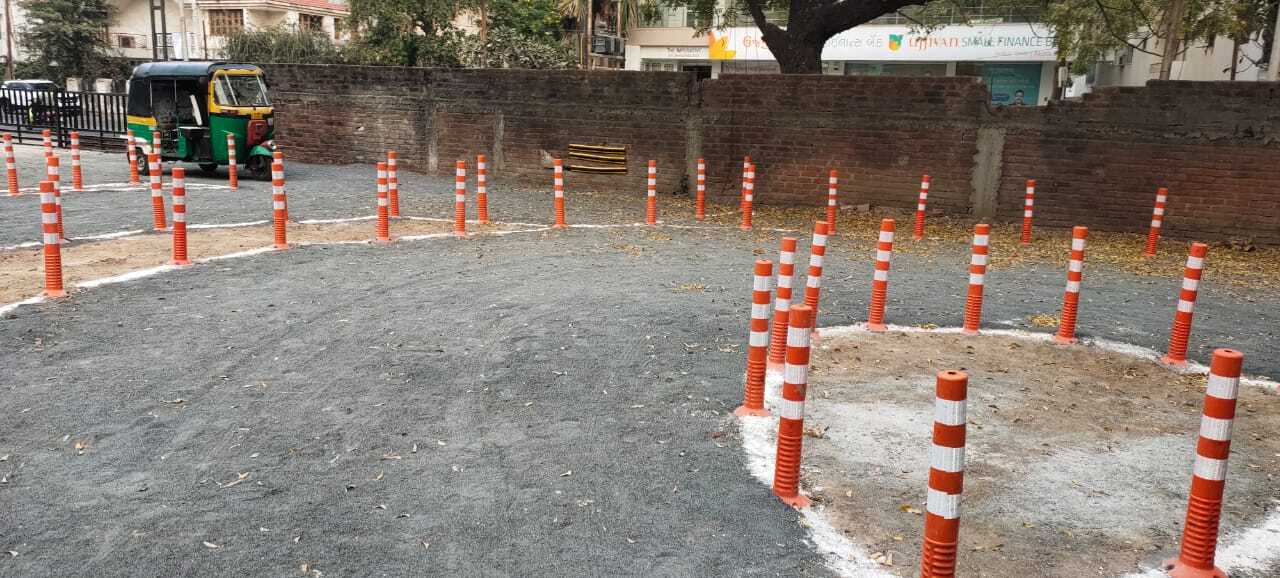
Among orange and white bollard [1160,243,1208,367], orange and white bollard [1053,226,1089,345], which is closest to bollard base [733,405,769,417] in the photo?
orange and white bollard [1053,226,1089,345]

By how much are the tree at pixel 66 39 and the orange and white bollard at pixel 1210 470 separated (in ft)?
169

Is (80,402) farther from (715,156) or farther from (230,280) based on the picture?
(715,156)

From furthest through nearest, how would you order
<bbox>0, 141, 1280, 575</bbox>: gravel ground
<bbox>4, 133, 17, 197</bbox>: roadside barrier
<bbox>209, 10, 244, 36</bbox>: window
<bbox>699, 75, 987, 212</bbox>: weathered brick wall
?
<bbox>209, 10, 244, 36</bbox>: window, <bbox>699, 75, 987, 212</bbox>: weathered brick wall, <bbox>4, 133, 17, 197</bbox>: roadside barrier, <bbox>0, 141, 1280, 575</bbox>: gravel ground

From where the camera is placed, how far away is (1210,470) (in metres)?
3.93

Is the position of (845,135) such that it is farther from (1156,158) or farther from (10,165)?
(10,165)

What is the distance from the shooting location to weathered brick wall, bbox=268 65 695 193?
1962 centimetres

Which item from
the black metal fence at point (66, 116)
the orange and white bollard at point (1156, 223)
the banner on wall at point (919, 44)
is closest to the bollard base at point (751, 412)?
the orange and white bollard at point (1156, 223)

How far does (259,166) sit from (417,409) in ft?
50.4

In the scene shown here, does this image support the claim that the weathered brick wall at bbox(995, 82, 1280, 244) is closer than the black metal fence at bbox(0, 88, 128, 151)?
Yes

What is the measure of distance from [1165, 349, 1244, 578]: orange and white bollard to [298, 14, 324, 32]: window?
47138 mm

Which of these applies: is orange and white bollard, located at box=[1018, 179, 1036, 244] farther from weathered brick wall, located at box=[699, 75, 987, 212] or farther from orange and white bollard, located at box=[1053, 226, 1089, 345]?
orange and white bollard, located at box=[1053, 226, 1089, 345]

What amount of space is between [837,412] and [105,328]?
550 cm

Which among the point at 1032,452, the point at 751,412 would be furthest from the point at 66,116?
the point at 1032,452

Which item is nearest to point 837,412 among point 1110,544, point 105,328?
point 1110,544
